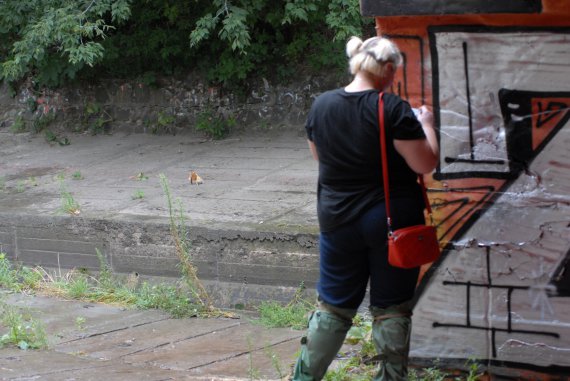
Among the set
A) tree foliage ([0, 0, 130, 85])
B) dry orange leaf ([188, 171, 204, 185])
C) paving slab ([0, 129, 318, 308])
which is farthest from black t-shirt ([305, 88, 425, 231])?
tree foliage ([0, 0, 130, 85])

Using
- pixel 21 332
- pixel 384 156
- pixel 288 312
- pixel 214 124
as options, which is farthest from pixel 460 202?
pixel 214 124

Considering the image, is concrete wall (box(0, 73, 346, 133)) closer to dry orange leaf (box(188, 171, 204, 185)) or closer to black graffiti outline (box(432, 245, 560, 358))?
dry orange leaf (box(188, 171, 204, 185))

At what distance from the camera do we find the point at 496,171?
376 cm

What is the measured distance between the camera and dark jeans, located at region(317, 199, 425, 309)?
3.27 metres

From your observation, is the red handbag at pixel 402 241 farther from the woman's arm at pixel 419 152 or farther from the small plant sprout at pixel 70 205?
the small plant sprout at pixel 70 205

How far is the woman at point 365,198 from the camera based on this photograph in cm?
321

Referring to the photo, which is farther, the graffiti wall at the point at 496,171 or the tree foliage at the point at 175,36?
the tree foliage at the point at 175,36

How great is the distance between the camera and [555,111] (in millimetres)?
3648

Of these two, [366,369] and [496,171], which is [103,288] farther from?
[496,171]

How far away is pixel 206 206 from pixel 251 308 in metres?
1.29

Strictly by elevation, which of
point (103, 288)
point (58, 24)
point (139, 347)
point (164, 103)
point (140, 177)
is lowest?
point (103, 288)

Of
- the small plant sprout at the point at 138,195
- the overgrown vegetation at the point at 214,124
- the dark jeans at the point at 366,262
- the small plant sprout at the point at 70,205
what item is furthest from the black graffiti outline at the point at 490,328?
the overgrown vegetation at the point at 214,124

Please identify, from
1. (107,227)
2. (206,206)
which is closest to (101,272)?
(107,227)

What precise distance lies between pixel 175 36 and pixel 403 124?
26.4 ft
